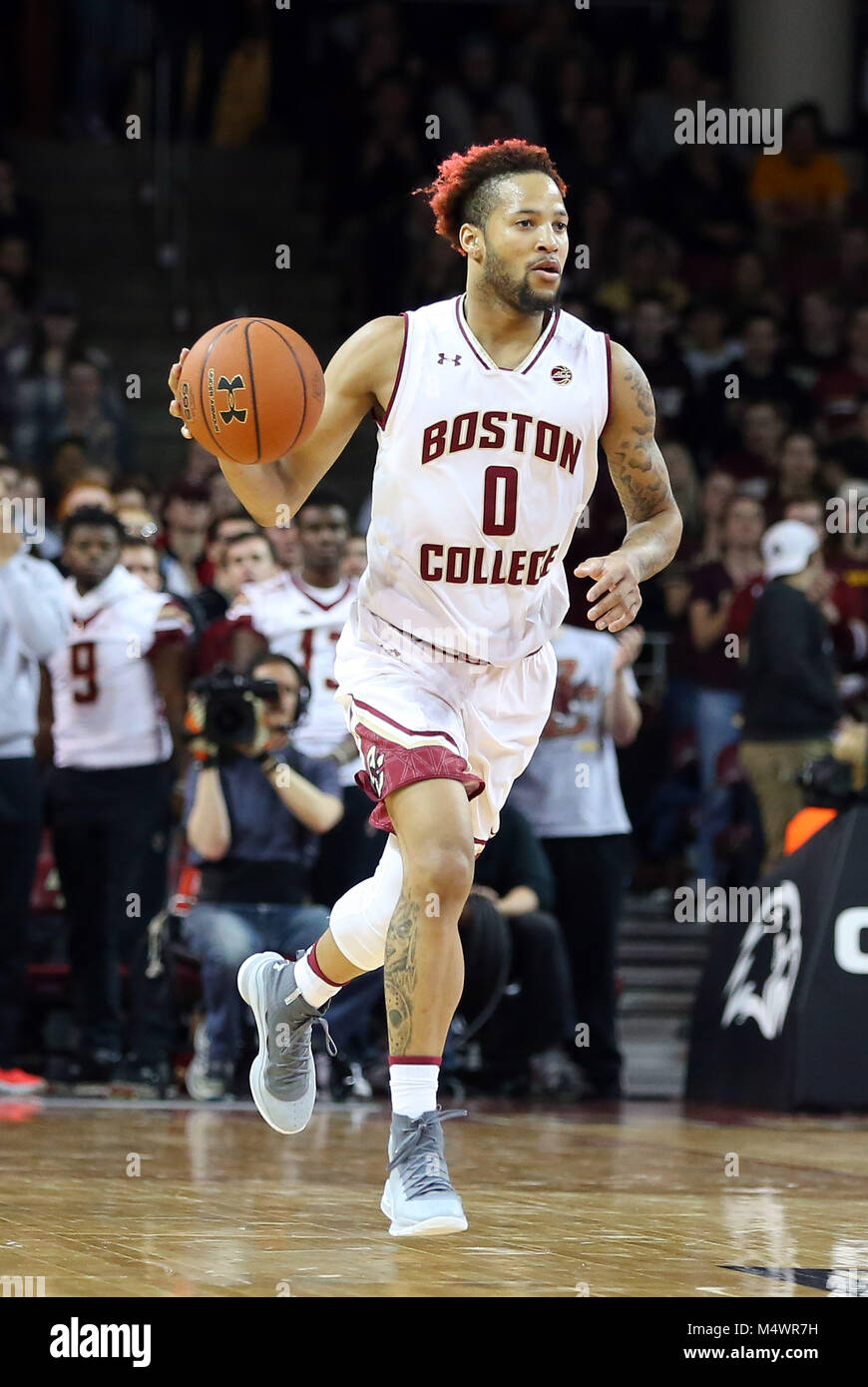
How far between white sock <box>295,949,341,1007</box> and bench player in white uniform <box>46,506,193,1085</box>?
374 centimetres

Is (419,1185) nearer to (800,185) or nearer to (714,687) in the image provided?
(714,687)

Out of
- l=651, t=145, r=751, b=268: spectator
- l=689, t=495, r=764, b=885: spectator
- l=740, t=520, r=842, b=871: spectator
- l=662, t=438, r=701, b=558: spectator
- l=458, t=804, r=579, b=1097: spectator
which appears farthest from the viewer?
l=651, t=145, r=751, b=268: spectator

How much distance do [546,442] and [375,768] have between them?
833mm

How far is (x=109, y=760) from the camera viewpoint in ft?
30.1

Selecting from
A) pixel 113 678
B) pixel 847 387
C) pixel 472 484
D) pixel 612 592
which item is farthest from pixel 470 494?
pixel 847 387

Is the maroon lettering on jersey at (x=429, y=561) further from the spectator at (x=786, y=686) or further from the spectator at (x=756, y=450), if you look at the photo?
the spectator at (x=756, y=450)

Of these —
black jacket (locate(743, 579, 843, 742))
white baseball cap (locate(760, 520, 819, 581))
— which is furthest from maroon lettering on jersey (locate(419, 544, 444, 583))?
white baseball cap (locate(760, 520, 819, 581))

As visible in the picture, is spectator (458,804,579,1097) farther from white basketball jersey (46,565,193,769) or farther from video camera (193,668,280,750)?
white basketball jersey (46,565,193,769)

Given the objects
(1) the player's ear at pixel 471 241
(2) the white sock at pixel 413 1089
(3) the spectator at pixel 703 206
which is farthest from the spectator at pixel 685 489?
(2) the white sock at pixel 413 1089

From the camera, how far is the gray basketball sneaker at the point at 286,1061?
5363 millimetres

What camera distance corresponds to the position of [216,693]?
862 cm

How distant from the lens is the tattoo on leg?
4738 mm

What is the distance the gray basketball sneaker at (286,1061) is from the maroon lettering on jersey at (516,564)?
43.5 inches
